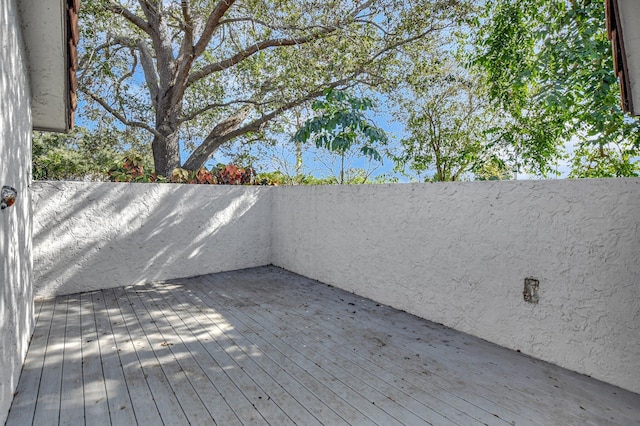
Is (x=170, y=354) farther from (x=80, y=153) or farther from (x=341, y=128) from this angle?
(x=80, y=153)

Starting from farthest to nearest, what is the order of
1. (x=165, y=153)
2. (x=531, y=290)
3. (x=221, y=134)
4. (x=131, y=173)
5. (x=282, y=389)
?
(x=221, y=134), (x=165, y=153), (x=131, y=173), (x=531, y=290), (x=282, y=389)

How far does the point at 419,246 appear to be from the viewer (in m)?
3.53

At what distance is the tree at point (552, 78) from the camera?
189 inches

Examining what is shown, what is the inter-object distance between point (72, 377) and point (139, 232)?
2644 mm

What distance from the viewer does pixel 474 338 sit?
9.98 feet

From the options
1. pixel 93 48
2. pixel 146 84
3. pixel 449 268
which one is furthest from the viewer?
pixel 146 84

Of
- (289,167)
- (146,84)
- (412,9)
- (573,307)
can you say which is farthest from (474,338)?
(146,84)

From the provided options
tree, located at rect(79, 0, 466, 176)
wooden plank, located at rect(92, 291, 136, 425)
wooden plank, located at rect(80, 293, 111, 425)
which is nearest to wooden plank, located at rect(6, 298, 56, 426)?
wooden plank, located at rect(80, 293, 111, 425)

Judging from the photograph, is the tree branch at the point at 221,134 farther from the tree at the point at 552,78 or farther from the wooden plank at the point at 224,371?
the wooden plank at the point at 224,371

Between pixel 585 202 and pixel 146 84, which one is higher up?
pixel 146 84

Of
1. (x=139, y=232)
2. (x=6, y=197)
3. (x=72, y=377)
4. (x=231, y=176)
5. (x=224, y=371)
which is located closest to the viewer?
(x=6, y=197)

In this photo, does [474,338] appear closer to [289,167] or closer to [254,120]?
[289,167]

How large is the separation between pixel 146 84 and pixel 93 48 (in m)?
1.60

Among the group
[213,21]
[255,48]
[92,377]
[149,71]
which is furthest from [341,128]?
[149,71]
